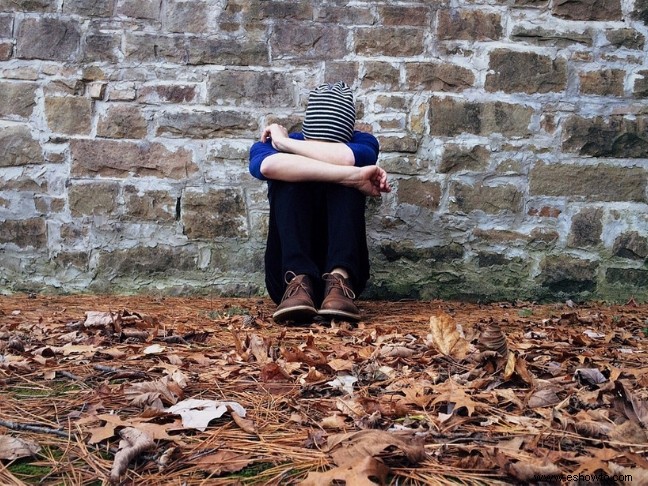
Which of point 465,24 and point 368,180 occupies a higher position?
point 465,24

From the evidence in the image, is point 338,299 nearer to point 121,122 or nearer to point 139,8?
point 121,122

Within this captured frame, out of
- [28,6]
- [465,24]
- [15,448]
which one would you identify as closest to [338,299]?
[15,448]

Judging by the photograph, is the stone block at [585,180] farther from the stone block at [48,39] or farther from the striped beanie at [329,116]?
the stone block at [48,39]

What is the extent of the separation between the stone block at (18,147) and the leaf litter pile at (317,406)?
1.47m

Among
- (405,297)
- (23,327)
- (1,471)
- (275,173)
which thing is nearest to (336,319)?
(275,173)

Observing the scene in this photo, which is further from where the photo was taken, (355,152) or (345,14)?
(345,14)

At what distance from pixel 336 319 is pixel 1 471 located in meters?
1.75

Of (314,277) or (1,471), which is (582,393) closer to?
(1,471)

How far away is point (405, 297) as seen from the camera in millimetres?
3773

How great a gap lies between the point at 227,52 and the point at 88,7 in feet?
2.69

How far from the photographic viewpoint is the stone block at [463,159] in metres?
3.73

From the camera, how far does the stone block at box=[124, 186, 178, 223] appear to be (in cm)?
373

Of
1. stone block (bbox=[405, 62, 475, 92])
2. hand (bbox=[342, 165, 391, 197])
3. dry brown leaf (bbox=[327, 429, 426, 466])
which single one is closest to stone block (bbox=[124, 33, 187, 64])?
stone block (bbox=[405, 62, 475, 92])

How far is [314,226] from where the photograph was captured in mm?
3148
